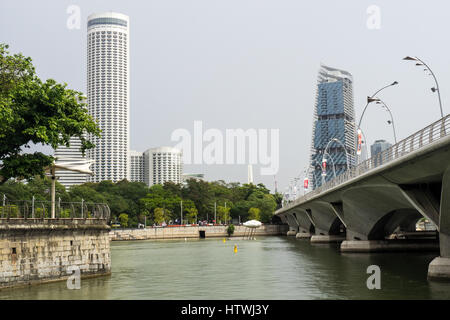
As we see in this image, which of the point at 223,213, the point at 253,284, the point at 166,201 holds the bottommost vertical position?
the point at 253,284

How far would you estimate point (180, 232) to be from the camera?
139250 mm

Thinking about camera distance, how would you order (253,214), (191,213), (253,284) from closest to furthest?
(253,284)
(191,213)
(253,214)

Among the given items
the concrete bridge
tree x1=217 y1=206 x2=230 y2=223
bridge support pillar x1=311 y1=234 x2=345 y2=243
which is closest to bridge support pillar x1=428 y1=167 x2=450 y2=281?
the concrete bridge

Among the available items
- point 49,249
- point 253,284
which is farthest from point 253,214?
point 49,249

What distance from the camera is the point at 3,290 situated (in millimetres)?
27750

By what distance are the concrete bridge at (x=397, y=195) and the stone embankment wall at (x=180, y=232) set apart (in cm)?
5860

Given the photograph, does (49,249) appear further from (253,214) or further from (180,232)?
(253,214)

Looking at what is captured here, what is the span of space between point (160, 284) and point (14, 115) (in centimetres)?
1368

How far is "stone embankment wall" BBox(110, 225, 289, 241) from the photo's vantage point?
12812 centimetres

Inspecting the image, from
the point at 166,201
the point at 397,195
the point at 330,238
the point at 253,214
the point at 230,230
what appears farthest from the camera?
the point at 253,214

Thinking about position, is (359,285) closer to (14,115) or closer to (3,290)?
(3,290)

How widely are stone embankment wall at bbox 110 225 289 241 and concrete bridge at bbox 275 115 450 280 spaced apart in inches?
2307

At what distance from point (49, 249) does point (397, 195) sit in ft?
92.9
